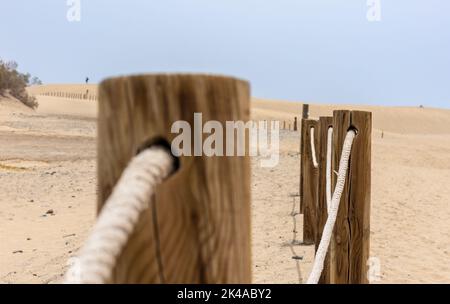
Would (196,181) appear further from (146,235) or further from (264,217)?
(264,217)

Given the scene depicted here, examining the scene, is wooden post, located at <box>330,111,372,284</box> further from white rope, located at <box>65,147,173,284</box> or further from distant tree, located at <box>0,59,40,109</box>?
distant tree, located at <box>0,59,40,109</box>

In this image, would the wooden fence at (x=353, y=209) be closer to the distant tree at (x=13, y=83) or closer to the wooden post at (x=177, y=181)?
the wooden post at (x=177, y=181)

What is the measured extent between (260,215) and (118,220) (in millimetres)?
6847

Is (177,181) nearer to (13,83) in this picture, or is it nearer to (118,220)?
(118,220)

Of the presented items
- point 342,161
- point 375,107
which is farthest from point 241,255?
point 375,107

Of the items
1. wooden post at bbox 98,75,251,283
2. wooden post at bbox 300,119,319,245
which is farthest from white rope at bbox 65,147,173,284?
wooden post at bbox 300,119,319,245

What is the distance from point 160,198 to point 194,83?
0.25 meters

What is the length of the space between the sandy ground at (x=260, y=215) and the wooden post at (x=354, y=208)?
1.71m

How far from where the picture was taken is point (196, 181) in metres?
1.11

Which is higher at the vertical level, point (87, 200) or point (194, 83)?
point (194, 83)

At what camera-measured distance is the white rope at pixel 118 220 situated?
0.94 metres

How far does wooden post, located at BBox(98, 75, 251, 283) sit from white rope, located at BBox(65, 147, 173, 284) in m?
0.05

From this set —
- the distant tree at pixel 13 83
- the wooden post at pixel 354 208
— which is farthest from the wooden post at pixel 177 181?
the distant tree at pixel 13 83

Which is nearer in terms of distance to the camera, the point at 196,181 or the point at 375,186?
the point at 196,181
